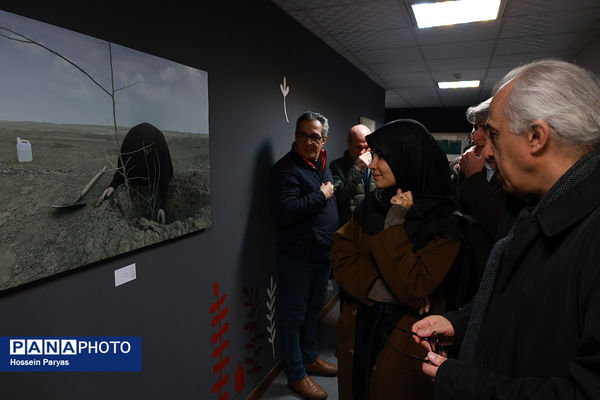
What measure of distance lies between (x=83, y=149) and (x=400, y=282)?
1168 mm

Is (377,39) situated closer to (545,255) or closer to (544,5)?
(544,5)

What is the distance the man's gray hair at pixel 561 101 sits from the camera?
2.36 feet

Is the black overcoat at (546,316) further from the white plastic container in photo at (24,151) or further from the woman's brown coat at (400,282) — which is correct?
the white plastic container in photo at (24,151)

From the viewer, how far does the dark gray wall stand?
1.22 metres

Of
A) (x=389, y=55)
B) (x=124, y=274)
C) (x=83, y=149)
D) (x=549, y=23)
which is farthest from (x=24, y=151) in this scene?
(x=389, y=55)

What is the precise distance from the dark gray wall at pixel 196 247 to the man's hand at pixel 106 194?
0.77ft

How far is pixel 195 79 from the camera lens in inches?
70.5

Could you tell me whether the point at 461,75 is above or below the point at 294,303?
above

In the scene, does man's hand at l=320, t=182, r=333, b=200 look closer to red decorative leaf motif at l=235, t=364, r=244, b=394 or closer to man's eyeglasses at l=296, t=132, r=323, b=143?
man's eyeglasses at l=296, t=132, r=323, b=143

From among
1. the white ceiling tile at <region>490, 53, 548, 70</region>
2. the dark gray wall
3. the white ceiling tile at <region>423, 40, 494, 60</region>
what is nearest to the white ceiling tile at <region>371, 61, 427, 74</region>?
the white ceiling tile at <region>423, 40, 494, 60</region>

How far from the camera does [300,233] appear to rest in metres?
2.50

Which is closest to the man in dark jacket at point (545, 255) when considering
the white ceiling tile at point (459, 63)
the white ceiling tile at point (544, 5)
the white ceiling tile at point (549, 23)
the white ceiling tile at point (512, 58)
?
the white ceiling tile at point (544, 5)

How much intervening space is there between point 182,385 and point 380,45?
333 cm

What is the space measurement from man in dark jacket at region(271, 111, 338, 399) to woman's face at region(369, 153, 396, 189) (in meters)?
0.90
